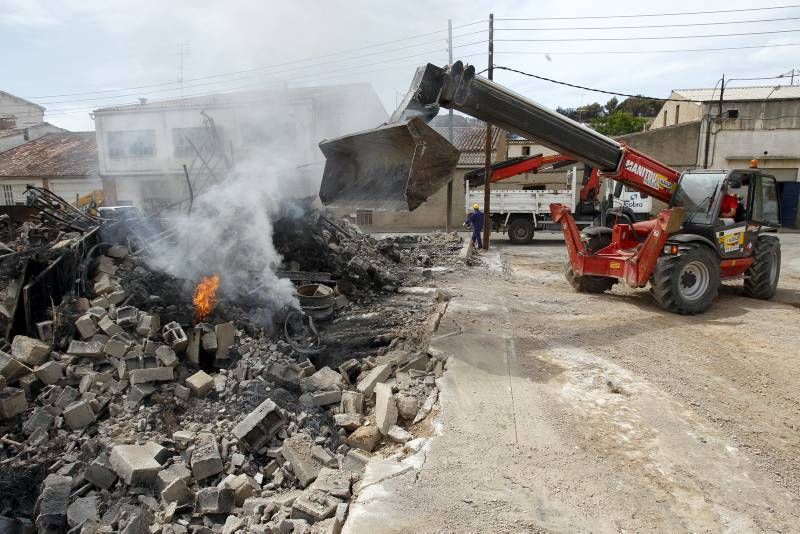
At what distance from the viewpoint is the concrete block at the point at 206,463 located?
3736 millimetres

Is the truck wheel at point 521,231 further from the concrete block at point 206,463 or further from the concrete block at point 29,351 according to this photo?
the concrete block at point 206,463

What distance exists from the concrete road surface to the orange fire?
2.78 m

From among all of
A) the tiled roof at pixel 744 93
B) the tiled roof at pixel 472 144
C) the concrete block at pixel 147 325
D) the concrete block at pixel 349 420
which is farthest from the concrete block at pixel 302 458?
the tiled roof at pixel 744 93

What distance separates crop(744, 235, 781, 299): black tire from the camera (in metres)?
8.06

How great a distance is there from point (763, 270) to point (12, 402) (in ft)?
33.3

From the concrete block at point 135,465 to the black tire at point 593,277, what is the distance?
715 centimetres

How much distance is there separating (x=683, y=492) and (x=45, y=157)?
35.3 meters

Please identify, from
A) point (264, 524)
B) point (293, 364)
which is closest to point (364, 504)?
point (264, 524)

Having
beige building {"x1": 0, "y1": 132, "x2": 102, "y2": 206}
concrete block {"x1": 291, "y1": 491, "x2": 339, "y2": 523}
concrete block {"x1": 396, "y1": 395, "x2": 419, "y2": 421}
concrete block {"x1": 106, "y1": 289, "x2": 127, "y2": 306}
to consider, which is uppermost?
beige building {"x1": 0, "y1": 132, "x2": 102, "y2": 206}

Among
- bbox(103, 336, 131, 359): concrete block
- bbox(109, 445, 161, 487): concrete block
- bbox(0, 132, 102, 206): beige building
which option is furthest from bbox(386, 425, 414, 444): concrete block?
bbox(0, 132, 102, 206): beige building

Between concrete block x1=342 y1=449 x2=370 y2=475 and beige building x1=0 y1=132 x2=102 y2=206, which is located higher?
beige building x1=0 y1=132 x2=102 y2=206

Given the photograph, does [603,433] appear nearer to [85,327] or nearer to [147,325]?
[147,325]

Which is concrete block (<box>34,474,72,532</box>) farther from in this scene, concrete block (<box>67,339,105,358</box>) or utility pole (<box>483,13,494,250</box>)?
utility pole (<box>483,13,494,250</box>)

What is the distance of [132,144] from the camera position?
26.5 meters
